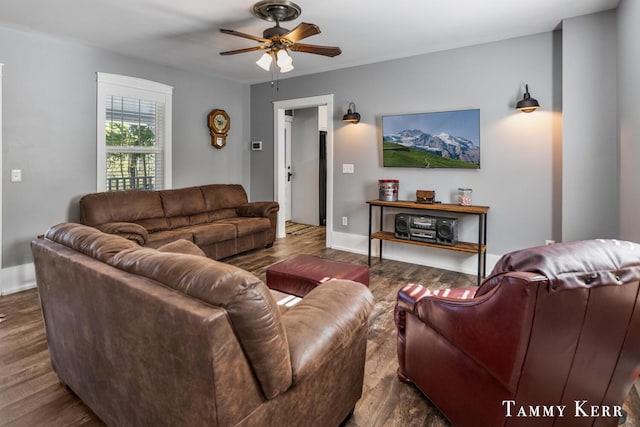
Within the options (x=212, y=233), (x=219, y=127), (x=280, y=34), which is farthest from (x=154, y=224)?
(x=280, y=34)

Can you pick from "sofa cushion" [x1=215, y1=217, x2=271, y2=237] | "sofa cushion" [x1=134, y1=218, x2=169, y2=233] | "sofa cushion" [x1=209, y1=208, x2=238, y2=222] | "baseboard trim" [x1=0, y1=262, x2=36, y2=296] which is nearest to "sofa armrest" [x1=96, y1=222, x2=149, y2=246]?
"sofa cushion" [x1=134, y1=218, x2=169, y2=233]

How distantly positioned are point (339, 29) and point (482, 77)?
167cm

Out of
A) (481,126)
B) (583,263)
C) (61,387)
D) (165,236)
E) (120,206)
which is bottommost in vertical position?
(61,387)

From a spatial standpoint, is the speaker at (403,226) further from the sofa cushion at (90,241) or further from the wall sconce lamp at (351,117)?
the sofa cushion at (90,241)

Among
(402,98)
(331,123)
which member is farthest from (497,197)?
(331,123)

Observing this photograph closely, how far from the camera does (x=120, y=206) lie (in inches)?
167

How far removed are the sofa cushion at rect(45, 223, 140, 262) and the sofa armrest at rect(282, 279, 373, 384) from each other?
758 millimetres

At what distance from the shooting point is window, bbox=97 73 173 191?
4.39 metres

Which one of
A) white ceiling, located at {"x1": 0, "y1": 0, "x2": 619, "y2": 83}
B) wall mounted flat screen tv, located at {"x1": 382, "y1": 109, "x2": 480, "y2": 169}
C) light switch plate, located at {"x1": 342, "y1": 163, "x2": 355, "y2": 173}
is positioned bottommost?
light switch plate, located at {"x1": 342, "y1": 163, "x2": 355, "y2": 173}

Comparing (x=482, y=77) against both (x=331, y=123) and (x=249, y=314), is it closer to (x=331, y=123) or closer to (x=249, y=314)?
(x=331, y=123)

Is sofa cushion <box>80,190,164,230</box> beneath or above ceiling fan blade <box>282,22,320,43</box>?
beneath

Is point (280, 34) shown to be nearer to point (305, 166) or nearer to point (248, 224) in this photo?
point (248, 224)

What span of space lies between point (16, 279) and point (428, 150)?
465 centimetres

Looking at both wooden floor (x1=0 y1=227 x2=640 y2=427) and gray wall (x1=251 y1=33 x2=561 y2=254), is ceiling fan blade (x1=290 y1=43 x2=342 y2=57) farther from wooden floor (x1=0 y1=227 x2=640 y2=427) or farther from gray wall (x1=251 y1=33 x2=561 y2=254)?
wooden floor (x1=0 y1=227 x2=640 y2=427)
